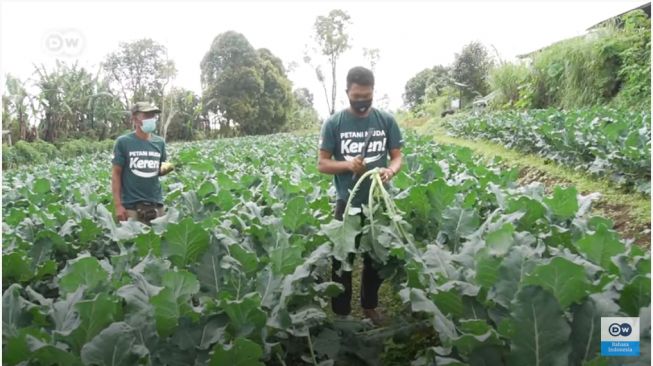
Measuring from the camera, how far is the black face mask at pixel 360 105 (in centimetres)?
316

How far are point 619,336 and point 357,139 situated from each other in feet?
6.34

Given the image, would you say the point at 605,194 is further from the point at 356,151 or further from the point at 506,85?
the point at 506,85

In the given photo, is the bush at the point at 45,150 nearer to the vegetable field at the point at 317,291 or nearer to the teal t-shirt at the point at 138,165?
the teal t-shirt at the point at 138,165

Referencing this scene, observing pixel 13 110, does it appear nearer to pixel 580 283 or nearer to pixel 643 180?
pixel 643 180

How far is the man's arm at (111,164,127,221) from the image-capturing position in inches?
164

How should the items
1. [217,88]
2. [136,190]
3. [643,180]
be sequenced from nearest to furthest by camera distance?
[136,190], [643,180], [217,88]

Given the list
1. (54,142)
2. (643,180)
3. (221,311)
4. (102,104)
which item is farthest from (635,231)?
(54,142)

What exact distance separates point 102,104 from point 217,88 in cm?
1212

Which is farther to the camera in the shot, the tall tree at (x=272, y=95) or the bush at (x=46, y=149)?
the bush at (x=46, y=149)

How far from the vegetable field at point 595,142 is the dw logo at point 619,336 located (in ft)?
13.7

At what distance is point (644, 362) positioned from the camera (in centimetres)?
162

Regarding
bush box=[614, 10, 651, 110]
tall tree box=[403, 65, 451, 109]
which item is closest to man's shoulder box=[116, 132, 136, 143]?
bush box=[614, 10, 651, 110]

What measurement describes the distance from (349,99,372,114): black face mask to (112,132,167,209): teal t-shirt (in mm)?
1899

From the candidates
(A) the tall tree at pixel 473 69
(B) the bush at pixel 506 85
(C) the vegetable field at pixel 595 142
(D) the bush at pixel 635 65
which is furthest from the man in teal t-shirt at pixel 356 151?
(A) the tall tree at pixel 473 69
